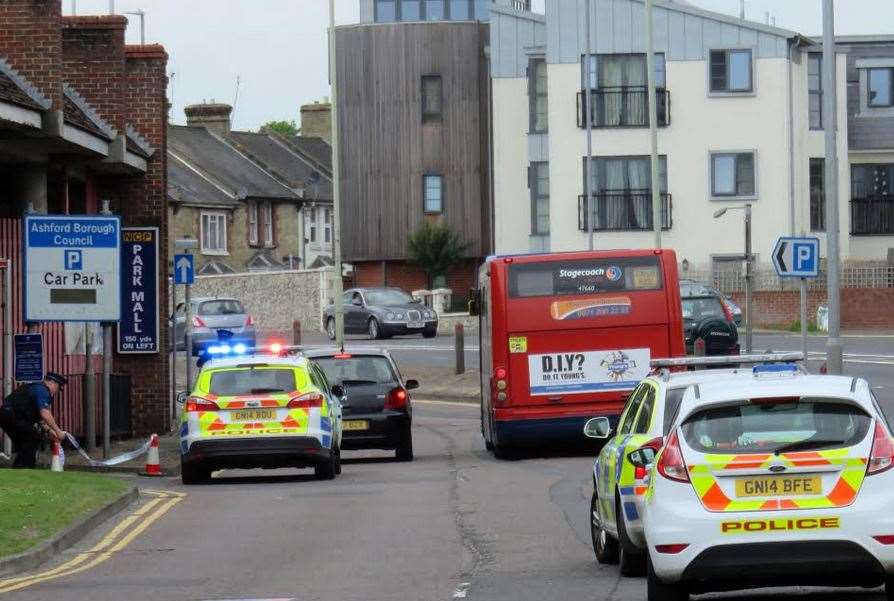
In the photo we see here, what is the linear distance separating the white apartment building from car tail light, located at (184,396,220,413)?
3968 centimetres

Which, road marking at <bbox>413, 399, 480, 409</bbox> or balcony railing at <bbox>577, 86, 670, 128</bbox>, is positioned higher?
balcony railing at <bbox>577, 86, 670, 128</bbox>

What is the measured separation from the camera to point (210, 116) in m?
92.0

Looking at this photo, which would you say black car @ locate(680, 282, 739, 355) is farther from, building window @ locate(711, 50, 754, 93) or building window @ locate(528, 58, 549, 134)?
building window @ locate(528, 58, 549, 134)

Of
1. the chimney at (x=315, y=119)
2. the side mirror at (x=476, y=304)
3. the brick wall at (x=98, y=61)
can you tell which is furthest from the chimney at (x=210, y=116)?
the side mirror at (x=476, y=304)

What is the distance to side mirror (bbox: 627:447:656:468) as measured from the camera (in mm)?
11742

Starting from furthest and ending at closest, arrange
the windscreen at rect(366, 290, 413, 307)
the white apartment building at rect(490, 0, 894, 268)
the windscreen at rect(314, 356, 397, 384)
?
the white apartment building at rect(490, 0, 894, 268), the windscreen at rect(366, 290, 413, 307), the windscreen at rect(314, 356, 397, 384)

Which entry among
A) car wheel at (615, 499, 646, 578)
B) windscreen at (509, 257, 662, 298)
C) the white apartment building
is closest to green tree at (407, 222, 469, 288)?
the white apartment building

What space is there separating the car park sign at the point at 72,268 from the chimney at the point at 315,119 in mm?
74498

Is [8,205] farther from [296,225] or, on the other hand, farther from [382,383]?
[296,225]

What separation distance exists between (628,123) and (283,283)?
52.5 ft

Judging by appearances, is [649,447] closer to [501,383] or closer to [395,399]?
[501,383]

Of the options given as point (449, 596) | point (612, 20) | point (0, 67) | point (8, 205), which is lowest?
point (449, 596)

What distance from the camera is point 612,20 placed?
61.5 metres

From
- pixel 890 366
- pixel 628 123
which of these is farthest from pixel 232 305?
pixel 890 366
